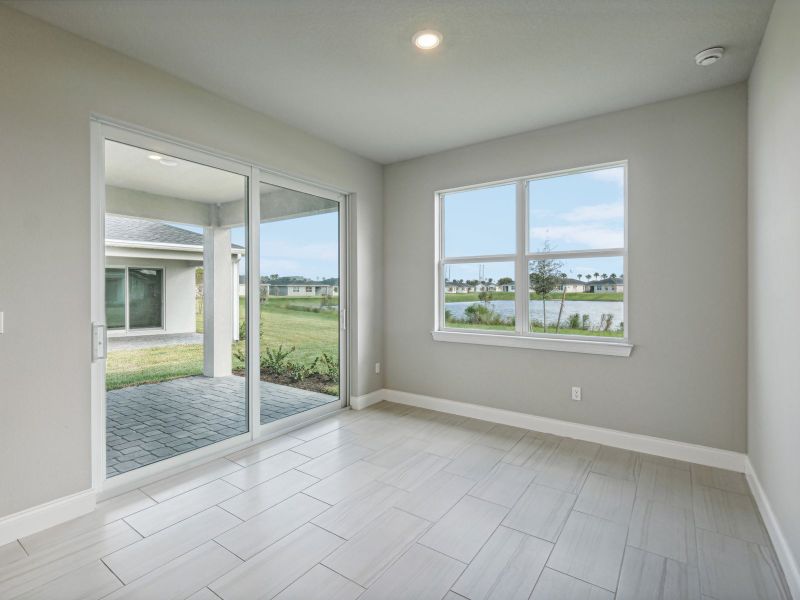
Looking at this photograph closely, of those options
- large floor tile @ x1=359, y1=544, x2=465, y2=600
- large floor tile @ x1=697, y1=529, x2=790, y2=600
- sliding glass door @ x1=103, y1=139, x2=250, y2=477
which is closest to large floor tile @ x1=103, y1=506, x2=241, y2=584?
sliding glass door @ x1=103, y1=139, x2=250, y2=477

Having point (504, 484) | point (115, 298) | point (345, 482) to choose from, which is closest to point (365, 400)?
point (345, 482)

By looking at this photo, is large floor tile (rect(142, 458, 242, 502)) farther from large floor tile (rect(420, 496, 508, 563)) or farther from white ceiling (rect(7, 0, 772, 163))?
white ceiling (rect(7, 0, 772, 163))

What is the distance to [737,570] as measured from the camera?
6.16 ft

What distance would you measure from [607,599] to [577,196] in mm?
2986

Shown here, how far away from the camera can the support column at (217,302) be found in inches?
126

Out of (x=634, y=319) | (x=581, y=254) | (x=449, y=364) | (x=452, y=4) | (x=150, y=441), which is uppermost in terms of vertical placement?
(x=452, y=4)

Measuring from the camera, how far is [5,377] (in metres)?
2.09

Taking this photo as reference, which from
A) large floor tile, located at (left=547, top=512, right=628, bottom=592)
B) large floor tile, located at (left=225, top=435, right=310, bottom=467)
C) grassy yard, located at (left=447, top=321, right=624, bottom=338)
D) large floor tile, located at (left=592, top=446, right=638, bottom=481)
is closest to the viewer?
large floor tile, located at (left=547, top=512, right=628, bottom=592)

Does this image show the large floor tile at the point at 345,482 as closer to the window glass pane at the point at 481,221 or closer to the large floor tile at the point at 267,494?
the large floor tile at the point at 267,494

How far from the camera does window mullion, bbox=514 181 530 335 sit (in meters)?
3.86

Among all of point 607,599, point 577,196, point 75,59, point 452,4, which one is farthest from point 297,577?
point 577,196

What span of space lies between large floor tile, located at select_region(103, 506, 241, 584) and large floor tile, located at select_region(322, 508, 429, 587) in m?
0.69

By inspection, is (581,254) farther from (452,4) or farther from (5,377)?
(5,377)

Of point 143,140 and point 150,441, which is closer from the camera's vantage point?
point 143,140
